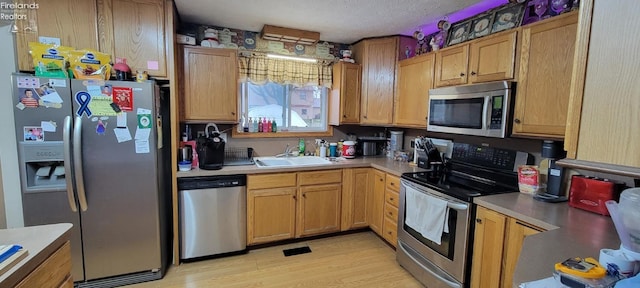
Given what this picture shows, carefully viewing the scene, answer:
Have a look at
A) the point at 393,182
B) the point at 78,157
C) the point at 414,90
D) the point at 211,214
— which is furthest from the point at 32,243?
the point at 414,90

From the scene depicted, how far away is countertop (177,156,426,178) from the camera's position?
252cm

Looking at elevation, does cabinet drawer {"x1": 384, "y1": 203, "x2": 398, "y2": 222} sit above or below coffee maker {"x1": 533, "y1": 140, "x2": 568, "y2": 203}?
below

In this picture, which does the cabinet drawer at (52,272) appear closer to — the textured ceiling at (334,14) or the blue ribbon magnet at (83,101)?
the blue ribbon magnet at (83,101)

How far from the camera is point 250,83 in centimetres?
320

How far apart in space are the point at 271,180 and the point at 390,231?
129 centimetres

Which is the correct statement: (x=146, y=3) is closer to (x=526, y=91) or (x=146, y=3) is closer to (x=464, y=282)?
(x=526, y=91)

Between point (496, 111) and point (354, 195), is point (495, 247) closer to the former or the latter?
point (496, 111)

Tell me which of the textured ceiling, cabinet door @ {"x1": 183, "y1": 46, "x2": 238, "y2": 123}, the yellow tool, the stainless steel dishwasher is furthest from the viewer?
cabinet door @ {"x1": 183, "y1": 46, "x2": 238, "y2": 123}

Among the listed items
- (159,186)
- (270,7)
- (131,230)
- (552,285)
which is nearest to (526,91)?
(552,285)

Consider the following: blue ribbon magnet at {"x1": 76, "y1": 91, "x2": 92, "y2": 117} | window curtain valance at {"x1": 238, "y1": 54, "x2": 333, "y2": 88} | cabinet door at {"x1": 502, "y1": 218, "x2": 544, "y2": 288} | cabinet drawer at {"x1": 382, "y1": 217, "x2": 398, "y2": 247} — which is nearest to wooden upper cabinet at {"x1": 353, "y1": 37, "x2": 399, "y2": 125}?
window curtain valance at {"x1": 238, "y1": 54, "x2": 333, "y2": 88}

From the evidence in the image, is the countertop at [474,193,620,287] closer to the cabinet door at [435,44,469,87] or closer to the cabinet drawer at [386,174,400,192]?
the cabinet drawer at [386,174,400,192]

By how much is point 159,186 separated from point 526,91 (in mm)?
2828

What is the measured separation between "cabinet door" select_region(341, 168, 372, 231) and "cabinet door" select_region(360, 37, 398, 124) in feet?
2.23

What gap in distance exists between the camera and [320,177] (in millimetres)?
2939
